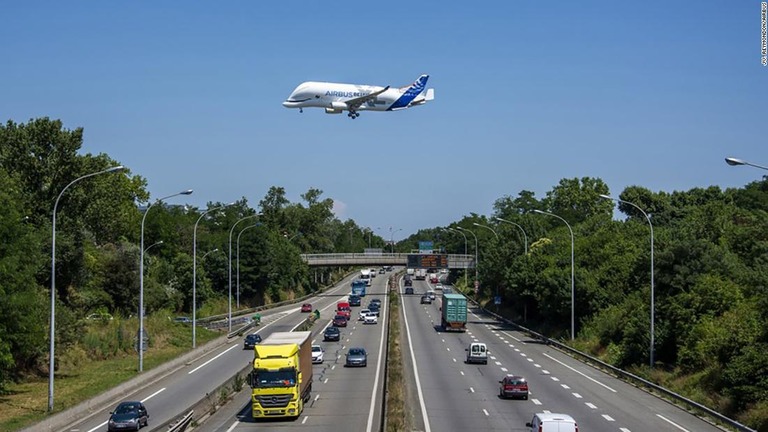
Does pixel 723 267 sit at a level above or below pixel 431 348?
above

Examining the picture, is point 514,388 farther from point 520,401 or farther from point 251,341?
point 251,341

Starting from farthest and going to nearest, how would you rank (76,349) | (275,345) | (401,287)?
Result: 1. (401,287)
2. (76,349)
3. (275,345)

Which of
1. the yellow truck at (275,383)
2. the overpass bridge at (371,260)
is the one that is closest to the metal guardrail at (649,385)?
the yellow truck at (275,383)

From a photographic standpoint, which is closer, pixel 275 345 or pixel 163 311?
pixel 275 345

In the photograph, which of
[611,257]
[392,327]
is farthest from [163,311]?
[611,257]

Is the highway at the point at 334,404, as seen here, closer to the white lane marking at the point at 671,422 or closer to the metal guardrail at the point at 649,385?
the white lane marking at the point at 671,422

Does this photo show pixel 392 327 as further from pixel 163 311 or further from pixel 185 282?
pixel 185 282
